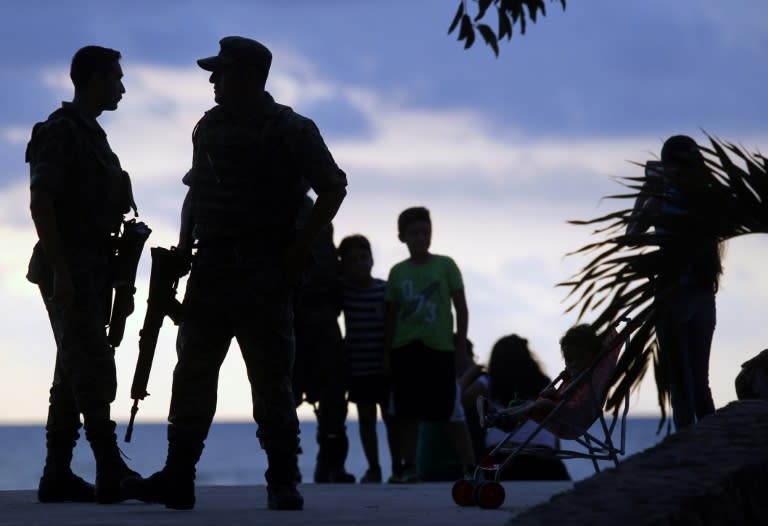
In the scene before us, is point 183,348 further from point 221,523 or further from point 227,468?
point 227,468

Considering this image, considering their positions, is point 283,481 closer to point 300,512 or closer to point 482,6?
point 300,512

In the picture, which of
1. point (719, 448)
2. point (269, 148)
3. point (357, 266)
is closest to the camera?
point (719, 448)

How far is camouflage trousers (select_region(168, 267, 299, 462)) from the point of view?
6.57 metres

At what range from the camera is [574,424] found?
24.1ft

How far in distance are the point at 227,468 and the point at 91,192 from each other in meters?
82.1

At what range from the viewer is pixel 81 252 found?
708 cm

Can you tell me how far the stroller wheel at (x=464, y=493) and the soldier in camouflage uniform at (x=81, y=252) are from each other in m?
1.58

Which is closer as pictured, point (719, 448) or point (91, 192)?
point (719, 448)

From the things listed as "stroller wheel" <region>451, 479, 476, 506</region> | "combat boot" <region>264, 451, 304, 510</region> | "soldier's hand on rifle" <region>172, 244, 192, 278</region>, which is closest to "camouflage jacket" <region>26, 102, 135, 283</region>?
"soldier's hand on rifle" <region>172, 244, 192, 278</region>

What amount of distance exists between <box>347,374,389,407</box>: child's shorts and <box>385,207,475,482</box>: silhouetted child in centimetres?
16

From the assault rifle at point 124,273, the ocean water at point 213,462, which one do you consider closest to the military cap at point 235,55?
the assault rifle at point 124,273

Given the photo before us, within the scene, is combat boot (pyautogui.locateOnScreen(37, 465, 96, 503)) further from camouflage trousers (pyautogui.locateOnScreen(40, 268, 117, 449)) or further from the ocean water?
the ocean water

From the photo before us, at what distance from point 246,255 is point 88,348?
40.6 inches

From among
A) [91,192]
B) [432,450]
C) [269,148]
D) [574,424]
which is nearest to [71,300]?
[91,192]
